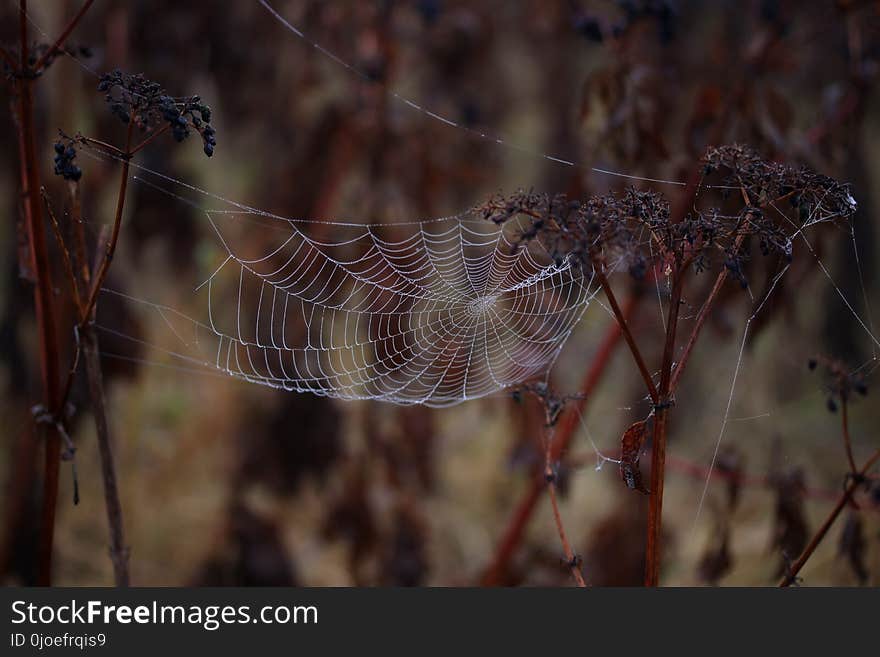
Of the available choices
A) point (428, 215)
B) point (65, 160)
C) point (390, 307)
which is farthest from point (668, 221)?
point (428, 215)

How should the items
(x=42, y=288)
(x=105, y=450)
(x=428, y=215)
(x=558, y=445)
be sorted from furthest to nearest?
(x=428, y=215), (x=558, y=445), (x=105, y=450), (x=42, y=288)

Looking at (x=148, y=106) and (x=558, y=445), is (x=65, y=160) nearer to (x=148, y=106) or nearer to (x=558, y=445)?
(x=148, y=106)

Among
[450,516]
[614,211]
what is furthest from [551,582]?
[614,211]

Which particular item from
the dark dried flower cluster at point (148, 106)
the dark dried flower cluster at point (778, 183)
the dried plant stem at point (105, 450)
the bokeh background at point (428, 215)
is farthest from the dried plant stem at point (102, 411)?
the dark dried flower cluster at point (778, 183)

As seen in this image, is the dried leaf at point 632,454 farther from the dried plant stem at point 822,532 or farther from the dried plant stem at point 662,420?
the dried plant stem at point 822,532

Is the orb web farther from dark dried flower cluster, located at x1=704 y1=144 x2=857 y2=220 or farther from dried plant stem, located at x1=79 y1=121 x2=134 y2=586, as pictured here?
dark dried flower cluster, located at x1=704 y1=144 x2=857 y2=220

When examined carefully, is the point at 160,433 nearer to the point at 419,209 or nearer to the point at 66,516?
the point at 66,516

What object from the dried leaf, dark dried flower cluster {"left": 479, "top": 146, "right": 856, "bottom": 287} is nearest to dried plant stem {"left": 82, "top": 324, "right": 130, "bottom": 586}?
dark dried flower cluster {"left": 479, "top": 146, "right": 856, "bottom": 287}

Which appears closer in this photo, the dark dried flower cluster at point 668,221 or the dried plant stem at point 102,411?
the dark dried flower cluster at point 668,221

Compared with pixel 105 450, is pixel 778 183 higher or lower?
higher
